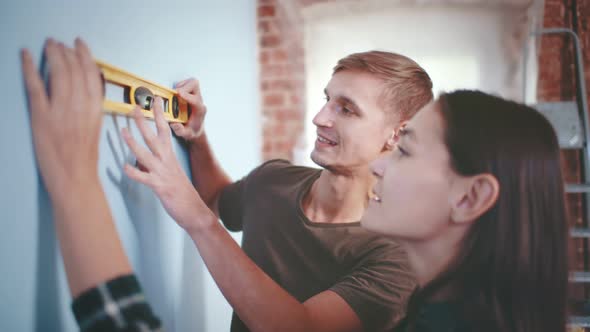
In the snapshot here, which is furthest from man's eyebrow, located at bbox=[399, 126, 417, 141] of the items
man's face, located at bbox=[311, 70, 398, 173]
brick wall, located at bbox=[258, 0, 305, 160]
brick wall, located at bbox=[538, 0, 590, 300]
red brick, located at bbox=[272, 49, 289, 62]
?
brick wall, located at bbox=[538, 0, 590, 300]

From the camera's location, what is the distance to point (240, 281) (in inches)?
24.8

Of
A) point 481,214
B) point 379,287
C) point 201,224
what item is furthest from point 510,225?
point 201,224

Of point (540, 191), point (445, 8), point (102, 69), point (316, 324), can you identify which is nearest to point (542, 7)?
point (445, 8)

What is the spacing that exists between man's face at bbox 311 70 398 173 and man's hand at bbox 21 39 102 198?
0.48 m

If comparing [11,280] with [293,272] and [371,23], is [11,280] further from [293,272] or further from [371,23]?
[371,23]

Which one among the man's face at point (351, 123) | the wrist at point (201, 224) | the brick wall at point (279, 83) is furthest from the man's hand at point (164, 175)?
the brick wall at point (279, 83)

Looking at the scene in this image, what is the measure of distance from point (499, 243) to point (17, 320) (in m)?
0.58

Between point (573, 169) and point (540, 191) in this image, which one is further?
point (573, 169)

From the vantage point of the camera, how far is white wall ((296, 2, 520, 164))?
158 cm

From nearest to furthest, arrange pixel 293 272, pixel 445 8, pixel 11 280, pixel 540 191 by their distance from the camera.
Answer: pixel 11 280 < pixel 540 191 < pixel 293 272 < pixel 445 8

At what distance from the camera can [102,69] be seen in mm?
474

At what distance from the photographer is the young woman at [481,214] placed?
558mm

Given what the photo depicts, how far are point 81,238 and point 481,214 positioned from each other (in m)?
0.50

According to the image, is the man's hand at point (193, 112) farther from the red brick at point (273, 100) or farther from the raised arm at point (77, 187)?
the red brick at point (273, 100)
